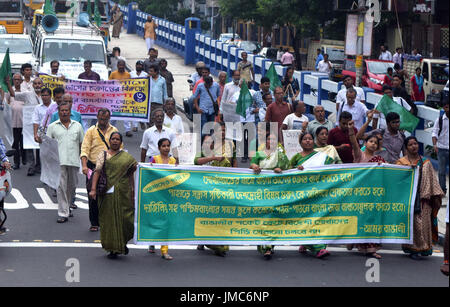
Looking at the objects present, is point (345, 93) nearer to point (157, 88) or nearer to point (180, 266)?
point (157, 88)

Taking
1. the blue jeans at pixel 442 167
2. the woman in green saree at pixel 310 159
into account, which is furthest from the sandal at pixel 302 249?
the blue jeans at pixel 442 167

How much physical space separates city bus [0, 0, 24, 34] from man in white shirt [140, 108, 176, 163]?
3378 centimetres

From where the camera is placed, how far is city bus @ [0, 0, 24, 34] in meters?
44.1

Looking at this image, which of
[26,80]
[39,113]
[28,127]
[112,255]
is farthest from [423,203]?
[26,80]

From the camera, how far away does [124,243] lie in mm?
10086

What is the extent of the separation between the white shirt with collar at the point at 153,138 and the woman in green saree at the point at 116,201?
151 centimetres

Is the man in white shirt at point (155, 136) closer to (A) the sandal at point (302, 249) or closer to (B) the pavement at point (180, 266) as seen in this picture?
(B) the pavement at point (180, 266)

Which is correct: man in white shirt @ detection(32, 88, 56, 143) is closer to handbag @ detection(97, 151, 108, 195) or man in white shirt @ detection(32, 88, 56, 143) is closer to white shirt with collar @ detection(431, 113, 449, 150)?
handbag @ detection(97, 151, 108, 195)

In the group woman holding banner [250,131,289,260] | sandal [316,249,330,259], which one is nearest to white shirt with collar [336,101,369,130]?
woman holding banner [250,131,289,260]

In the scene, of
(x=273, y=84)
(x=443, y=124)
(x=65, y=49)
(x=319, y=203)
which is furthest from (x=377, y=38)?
(x=319, y=203)

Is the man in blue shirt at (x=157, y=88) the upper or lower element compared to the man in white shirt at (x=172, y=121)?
upper

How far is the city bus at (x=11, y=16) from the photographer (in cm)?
4412

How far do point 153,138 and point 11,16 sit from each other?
117ft

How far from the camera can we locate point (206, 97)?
17031mm
